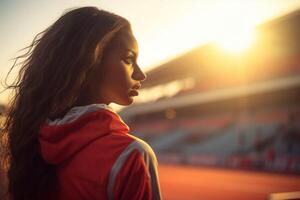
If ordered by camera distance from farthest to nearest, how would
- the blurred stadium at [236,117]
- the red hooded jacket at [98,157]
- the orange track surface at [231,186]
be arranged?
the blurred stadium at [236,117], the orange track surface at [231,186], the red hooded jacket at [98,157]

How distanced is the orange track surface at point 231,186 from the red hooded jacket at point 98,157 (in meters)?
9.38

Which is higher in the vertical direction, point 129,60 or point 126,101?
point 129,60

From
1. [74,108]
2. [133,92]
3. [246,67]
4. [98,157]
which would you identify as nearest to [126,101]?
[133,92]


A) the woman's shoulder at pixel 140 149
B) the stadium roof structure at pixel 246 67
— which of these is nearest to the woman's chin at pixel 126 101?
the woman's shoulder at pixel 140 149

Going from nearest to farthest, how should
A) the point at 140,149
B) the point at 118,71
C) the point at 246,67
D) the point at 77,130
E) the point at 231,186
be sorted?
the point at 140,149, the point at 77,130, the point at 118,71, the point at 231,186, the point at 246,67

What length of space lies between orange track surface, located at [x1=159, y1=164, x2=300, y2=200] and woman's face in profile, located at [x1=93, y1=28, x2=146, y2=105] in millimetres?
9249

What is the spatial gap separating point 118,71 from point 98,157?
32 centimetres

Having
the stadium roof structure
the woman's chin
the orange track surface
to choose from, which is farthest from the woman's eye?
the stadium roof structure

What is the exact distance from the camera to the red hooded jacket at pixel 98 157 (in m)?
1.06

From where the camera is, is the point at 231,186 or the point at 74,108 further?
the point at 231,186

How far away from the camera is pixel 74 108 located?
4.22 ft

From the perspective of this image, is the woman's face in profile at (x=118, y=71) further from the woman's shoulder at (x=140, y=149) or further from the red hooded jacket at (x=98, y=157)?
the woman's shoulder at (x=140, y=149)

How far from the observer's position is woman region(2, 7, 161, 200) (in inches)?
44.6

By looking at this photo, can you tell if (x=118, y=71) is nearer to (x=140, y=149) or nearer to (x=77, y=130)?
(x=77, y=130)
